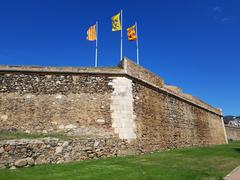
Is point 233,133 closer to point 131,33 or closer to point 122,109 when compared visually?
point 131,33

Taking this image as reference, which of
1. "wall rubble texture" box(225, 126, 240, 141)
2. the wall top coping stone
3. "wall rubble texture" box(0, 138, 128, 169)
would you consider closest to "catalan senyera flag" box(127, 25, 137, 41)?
the wall top coping stone

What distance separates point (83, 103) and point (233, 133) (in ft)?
104

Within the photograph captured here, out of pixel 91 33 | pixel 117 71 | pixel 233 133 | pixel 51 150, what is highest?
pixel 91 33

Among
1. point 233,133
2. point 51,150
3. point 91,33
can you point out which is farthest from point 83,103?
point 233,133

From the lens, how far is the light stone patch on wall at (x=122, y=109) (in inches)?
514

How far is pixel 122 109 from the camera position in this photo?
43.8 feet

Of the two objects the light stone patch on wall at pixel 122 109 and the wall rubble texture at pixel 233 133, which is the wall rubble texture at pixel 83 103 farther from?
the wall rubble texture at pixel 233 133

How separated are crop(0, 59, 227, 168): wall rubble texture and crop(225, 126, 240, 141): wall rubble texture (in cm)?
2511

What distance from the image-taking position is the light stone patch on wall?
42.9 ft

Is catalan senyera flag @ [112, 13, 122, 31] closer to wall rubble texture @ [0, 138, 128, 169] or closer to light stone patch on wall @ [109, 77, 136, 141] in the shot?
light stone patch on wall @ [109, 77, 136, 141]

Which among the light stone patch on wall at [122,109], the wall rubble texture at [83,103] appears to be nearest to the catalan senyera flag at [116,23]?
the wall rubble texture at [83,103]

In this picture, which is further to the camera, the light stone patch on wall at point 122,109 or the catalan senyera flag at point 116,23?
the catalan senyera flag at point 116,23

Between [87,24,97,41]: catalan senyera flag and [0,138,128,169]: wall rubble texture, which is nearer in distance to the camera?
[0,138,128,169]: wall rubble texture

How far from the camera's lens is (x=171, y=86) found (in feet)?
72.6
